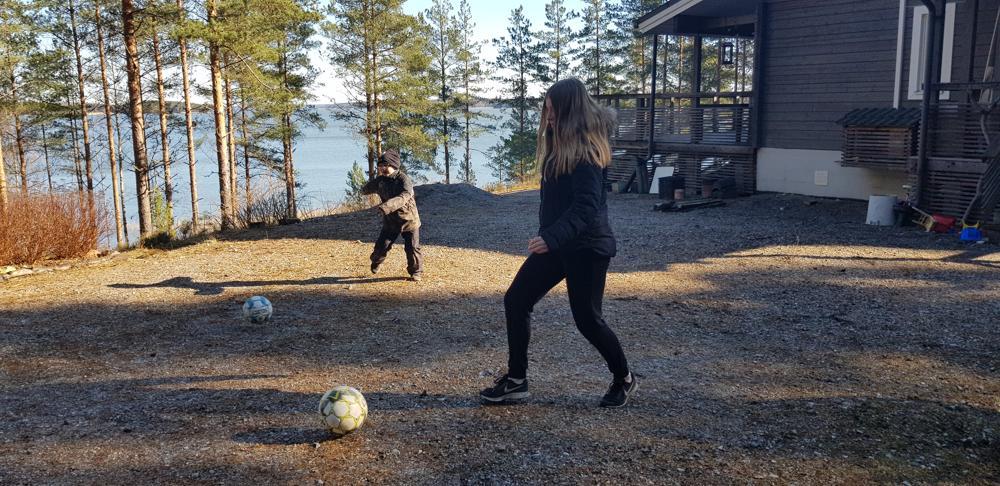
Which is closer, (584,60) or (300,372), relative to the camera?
(300,372)

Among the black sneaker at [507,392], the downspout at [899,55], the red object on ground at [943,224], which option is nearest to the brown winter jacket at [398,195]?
the black sneaker at [507,392]

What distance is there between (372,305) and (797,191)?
38.1 ft

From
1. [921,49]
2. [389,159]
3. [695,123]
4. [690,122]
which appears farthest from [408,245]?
[690,122]

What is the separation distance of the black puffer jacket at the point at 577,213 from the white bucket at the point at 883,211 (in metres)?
10.5

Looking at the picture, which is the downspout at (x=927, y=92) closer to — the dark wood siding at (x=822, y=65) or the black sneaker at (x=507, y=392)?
the dark wood siding at (x=822, y=65)

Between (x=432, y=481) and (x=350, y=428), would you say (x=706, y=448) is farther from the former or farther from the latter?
(x=350, y=428)

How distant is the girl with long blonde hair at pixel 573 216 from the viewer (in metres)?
4.61

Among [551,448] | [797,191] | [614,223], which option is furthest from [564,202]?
[797,191]

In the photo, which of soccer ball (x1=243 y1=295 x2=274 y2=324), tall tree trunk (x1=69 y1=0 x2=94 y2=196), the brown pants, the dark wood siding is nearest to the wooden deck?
the dark wood siding

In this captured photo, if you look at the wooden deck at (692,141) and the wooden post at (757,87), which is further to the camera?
the wooden deck at (692,141)

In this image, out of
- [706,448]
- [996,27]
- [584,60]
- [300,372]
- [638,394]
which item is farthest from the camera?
[584,60]

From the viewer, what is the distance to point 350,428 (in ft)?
15.3

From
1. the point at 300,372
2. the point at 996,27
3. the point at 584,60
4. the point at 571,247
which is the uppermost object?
the point at 584,60

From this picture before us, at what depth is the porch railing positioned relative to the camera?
18578 millimetres
